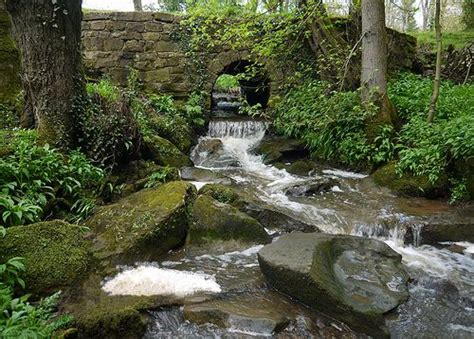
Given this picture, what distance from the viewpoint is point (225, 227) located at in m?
4.85

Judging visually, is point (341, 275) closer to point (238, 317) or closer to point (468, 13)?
point (238, 317)

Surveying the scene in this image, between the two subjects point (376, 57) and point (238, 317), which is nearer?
point (238, 317)

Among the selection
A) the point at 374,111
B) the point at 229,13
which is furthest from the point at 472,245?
the point at 229,13

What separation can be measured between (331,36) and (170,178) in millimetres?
7260

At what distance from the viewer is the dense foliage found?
641 cm

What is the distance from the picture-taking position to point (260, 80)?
42.4 ft

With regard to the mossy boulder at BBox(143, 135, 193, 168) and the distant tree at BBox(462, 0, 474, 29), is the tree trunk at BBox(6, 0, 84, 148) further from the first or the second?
the distant tree at BBox(462, 0, 474, 29)

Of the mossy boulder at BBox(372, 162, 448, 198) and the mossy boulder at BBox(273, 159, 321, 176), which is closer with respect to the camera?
the mossy boulder at BBox(372, 162, 448, 198)

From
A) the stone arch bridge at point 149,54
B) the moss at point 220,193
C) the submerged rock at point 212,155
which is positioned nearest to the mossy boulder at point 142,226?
the moss at point 220,193

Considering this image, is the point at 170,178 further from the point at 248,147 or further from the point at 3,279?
the point at 248,147

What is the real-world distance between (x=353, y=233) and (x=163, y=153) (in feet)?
14.1

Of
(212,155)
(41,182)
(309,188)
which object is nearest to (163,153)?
(212,155)

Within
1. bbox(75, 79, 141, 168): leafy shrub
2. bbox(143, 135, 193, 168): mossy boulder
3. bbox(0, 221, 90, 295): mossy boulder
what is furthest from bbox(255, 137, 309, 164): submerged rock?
bbox(0, 221, 90, 295): mossy boulder

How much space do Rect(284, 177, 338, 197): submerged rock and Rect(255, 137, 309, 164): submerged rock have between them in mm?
2305
